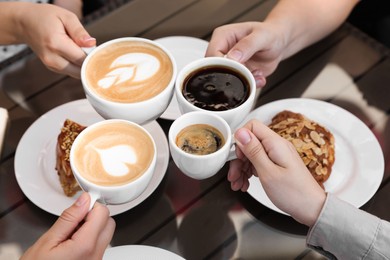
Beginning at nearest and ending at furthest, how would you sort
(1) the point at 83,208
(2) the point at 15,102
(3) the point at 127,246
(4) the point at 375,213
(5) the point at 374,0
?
1. (1) the point at 83,208
2. (3) the point at 127,246
3. (4) the point at 375,213
4. (2) the point at 15,102
5. (5) the point at 374,0

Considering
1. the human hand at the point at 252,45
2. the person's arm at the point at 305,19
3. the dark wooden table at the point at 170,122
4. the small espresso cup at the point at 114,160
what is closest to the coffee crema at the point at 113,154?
the small espresso cup at the point at 114,160

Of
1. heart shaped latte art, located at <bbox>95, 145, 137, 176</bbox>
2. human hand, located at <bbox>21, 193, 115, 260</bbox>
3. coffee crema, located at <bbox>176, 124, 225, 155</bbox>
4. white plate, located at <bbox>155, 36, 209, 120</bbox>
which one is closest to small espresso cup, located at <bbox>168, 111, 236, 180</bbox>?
coffee crema, located at <bbox>176, 124, 225, 155</bbox>

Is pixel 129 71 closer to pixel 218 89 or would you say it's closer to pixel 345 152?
pixel 218 89

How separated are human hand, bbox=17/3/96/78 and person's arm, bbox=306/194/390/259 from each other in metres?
0.76

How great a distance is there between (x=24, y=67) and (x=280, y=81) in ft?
2.71

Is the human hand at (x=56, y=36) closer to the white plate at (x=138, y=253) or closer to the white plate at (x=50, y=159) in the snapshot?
the white plate at (x=50, y=159)

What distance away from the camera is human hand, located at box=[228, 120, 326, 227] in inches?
44.3

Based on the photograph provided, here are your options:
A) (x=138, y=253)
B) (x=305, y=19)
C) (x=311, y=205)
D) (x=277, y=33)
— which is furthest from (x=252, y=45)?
(x=138, y=253)

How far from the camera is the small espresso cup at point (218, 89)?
1.19 m

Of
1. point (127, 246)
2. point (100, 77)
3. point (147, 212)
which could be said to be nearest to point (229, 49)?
point (100, 77)

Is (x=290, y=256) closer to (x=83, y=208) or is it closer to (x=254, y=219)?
(x=254, y=219)

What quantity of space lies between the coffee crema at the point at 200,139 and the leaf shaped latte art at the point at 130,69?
20 cm

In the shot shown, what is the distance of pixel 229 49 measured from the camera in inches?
58.6

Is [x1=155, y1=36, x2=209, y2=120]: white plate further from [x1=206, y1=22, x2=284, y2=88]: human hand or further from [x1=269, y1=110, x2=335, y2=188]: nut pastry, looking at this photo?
[x1=269, y1=110, x2=335, y2=188]: nut pastry
